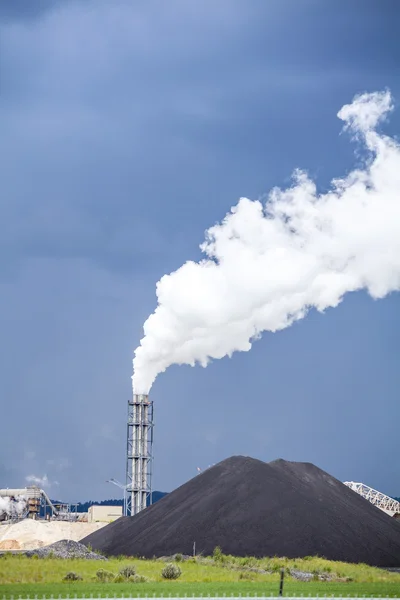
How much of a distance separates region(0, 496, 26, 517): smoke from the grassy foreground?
2316 inches

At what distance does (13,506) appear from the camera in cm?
10675

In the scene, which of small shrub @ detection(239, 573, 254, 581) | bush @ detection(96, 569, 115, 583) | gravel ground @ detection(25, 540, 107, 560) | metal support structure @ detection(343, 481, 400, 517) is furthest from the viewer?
metal support structure @ detection(343, 481, 400, 517)

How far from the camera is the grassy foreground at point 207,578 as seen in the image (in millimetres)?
32375

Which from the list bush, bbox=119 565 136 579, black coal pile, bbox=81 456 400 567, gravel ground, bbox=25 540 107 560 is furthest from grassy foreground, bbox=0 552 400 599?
black coal pile, bbox=81 456 400 567

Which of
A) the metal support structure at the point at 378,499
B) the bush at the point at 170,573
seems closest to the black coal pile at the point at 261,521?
the bush at the point at 170,573

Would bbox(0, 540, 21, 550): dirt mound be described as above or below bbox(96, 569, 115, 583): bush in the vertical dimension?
above

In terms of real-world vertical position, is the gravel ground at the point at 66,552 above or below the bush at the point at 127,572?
above

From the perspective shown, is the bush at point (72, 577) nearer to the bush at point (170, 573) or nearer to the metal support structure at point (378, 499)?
the bush at point (170, 573)

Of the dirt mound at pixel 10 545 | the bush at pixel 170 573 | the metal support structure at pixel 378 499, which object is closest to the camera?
the bush at pixel 170 573

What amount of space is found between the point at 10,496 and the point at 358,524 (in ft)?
216

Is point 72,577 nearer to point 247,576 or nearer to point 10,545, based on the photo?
point 247,576

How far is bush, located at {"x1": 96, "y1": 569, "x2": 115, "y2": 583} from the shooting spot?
1453 inches

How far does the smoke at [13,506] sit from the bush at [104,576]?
7136 centimetres

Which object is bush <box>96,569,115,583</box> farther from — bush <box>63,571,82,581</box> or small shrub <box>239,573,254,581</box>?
small shrub <box>239,573,254,581</box>
